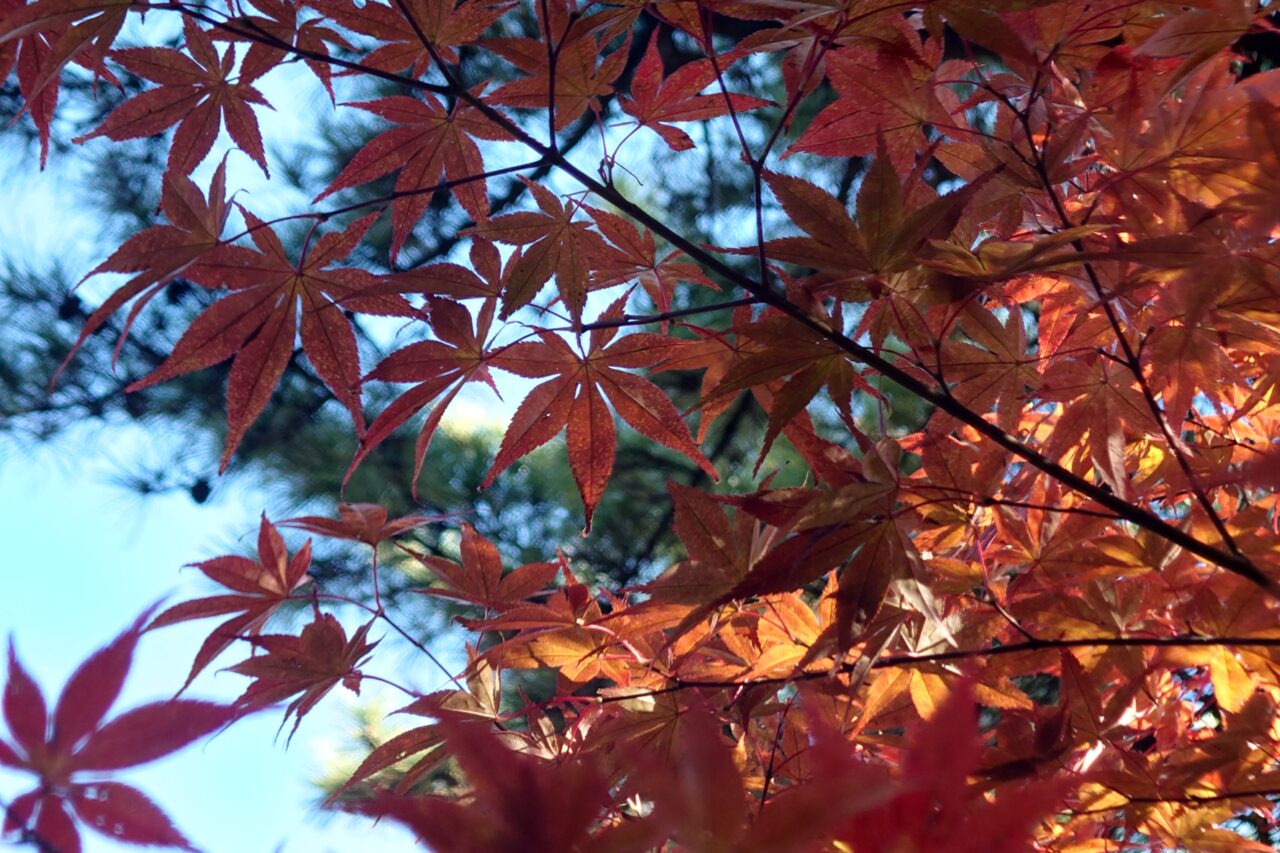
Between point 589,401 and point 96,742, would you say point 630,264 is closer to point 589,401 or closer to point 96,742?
point 589,401

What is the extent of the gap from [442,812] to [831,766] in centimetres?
10

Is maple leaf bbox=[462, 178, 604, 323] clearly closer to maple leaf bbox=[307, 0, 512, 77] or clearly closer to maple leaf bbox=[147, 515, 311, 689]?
maple leaf bbox=[307, 0, 512, 77]

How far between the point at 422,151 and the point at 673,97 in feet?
0.66

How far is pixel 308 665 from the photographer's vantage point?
0.67 metres

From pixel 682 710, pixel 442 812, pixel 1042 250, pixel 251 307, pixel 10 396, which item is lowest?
pixel 442 812

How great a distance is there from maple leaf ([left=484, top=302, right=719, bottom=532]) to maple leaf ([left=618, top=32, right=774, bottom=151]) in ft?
0.55

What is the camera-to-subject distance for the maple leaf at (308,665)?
663mm

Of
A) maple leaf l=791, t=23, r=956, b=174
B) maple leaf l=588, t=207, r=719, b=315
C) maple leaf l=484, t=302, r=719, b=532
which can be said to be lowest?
maple leaf l=484, t=302, r=719, b=532

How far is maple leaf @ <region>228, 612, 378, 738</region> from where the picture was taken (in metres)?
0.66

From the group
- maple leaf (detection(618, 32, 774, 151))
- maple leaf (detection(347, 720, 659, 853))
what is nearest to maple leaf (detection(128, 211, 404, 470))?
maple leaf (detection(618, 32, 774, 151))

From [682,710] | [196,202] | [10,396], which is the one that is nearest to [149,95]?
[196,202]

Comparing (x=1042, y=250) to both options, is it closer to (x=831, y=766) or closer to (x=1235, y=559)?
(x=1235, y=559)

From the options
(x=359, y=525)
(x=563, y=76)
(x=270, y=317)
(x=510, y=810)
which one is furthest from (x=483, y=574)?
(x=510, y=810)

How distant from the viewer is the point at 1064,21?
627 mm
